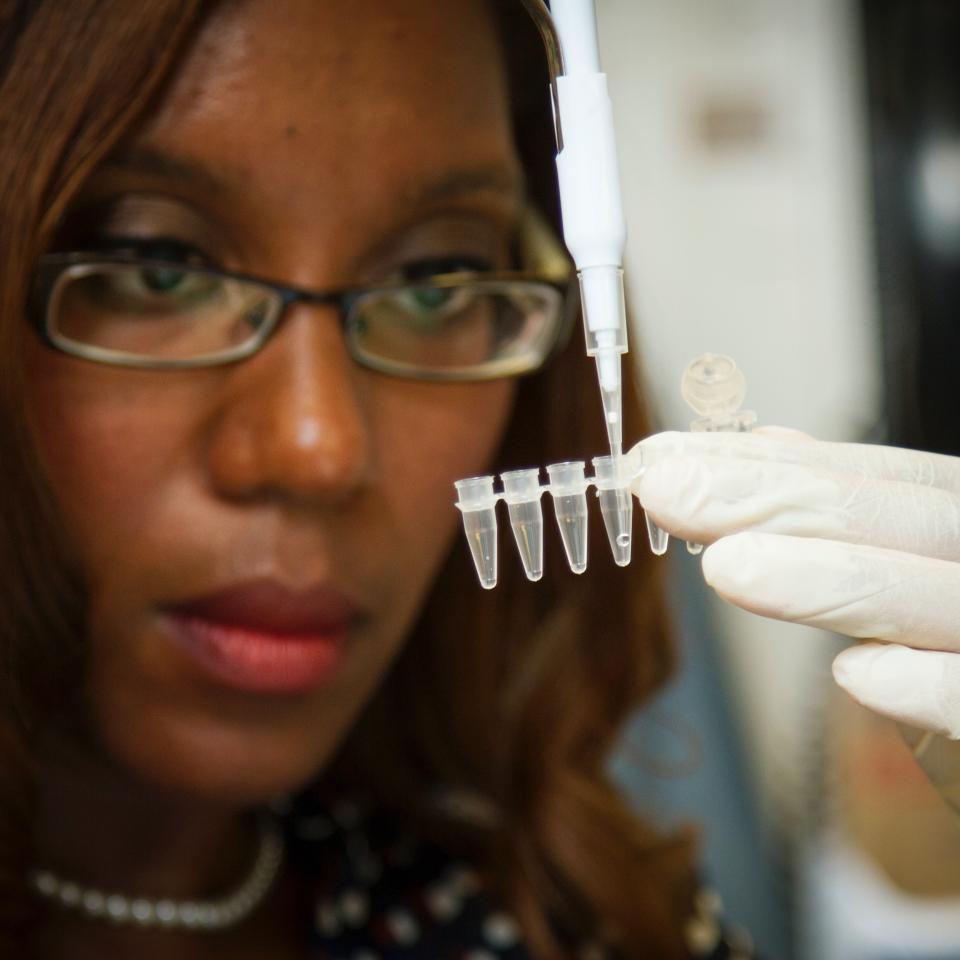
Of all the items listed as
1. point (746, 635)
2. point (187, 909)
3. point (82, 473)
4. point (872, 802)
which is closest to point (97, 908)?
point (187, 909)

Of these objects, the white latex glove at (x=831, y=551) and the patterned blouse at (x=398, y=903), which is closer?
the white latex glove at (x=831, y=551)

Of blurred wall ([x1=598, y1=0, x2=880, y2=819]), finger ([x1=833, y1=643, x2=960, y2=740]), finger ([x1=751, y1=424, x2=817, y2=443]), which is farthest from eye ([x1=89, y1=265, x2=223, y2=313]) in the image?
blurred wall ([x1=598, y1=0, x2=880, y2=819])

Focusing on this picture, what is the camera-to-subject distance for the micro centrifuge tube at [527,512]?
0.57m

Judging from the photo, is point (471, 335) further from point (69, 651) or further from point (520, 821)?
point (520, 821)

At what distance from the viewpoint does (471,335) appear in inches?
33.2

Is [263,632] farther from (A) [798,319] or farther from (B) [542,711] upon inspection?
(A) [798,319]

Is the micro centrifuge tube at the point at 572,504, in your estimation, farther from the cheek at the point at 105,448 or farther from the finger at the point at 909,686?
the cheek at the point at 105,448

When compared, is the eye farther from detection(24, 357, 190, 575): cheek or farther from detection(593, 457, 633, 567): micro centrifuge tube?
detection(593, 457, 633, 567): micro centrifuge tube

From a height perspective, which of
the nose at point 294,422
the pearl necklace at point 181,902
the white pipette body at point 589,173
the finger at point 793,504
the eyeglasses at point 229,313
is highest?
the white pipette body at point 589,173

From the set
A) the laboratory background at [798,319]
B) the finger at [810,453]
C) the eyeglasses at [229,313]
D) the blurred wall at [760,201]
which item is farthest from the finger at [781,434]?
the blurred wall at [760,201]

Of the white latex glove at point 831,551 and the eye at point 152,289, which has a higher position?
the eye at point 152,289

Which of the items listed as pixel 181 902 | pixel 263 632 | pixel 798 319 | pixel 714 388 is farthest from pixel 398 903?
pixel 798 319

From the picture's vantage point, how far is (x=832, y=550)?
57 centimetres

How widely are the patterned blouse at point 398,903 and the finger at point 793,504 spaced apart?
0.56 metres
